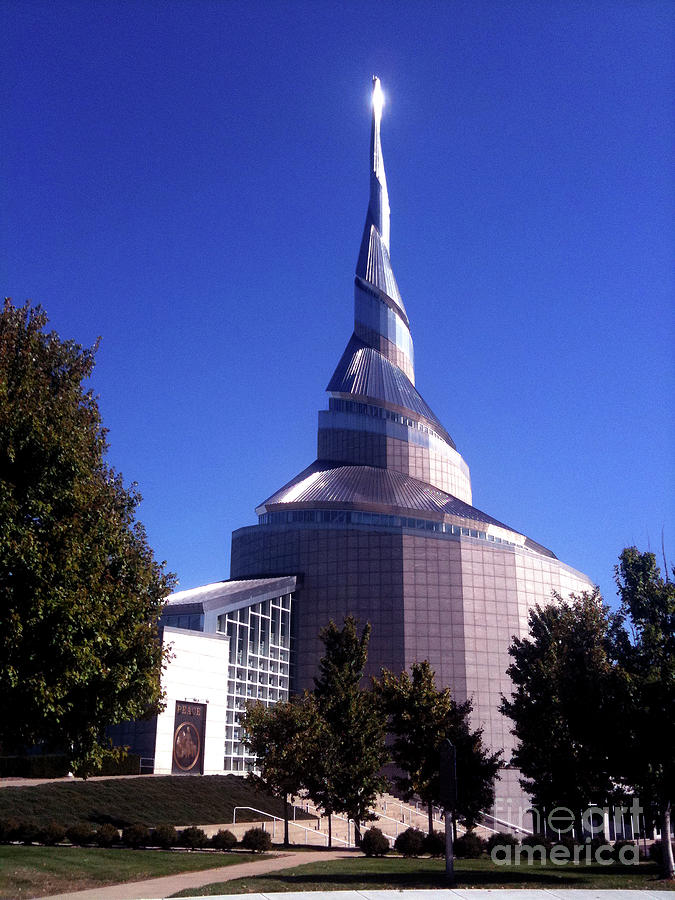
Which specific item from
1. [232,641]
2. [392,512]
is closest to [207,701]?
[232,641]

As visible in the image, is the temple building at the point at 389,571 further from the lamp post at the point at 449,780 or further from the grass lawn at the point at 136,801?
the lamp post at the point at 449,780

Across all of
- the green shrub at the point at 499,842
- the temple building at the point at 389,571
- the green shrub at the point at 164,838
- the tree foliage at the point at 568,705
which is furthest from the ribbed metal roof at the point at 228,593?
the green shrub at the point at 499,842

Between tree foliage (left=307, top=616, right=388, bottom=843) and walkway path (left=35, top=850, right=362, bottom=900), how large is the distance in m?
8.56

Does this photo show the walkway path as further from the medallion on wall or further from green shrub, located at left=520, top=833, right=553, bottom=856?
the medallion on wall

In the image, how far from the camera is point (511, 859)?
31.1 meters

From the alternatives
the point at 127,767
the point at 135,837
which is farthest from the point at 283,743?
the point at 127,767

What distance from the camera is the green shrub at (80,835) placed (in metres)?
30.0

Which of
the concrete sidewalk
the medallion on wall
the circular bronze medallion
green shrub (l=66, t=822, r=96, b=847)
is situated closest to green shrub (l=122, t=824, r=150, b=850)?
green shrub (l=66, t=822, r=96, b=847)

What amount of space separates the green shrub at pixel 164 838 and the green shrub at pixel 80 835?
7.70ft

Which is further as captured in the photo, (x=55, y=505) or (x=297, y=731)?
(x=297, y=731)

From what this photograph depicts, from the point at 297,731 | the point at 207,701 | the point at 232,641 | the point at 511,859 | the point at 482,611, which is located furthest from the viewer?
the point at 482,611

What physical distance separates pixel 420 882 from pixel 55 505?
14035 mm

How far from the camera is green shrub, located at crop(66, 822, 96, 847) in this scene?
2995cm

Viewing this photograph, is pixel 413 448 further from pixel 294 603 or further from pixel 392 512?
pixel 294 603
